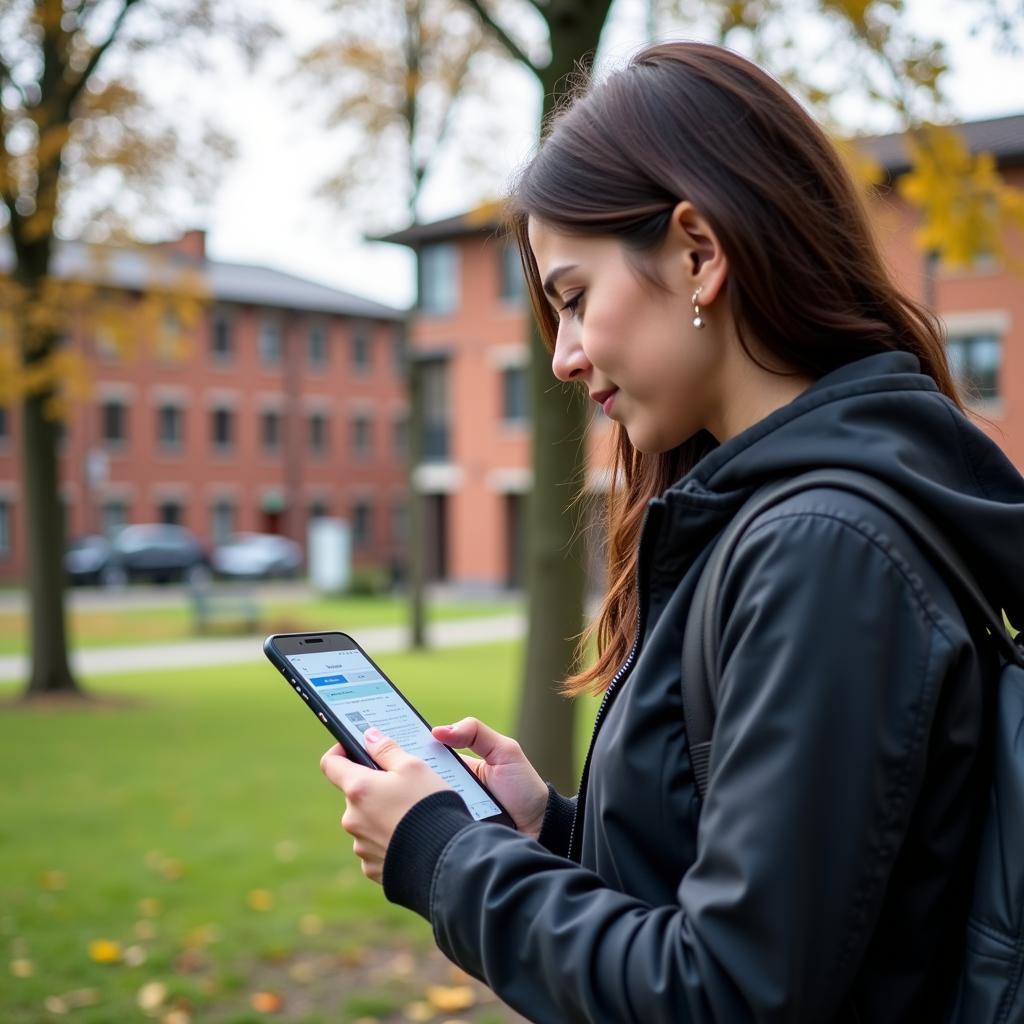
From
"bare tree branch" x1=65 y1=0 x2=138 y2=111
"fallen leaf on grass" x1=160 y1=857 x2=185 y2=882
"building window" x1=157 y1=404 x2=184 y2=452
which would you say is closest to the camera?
"fallen leaf on grass" x1=160 y1=857 x2=185 y2=882

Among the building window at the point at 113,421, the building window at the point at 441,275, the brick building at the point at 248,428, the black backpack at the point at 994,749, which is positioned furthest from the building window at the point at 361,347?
the black backpack at the point at 994,749

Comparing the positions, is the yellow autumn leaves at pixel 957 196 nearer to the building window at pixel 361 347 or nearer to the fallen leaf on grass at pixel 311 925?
the fallen leaf on grass at pixel 311 925

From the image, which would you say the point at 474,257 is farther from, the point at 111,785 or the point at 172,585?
the point at 111,785

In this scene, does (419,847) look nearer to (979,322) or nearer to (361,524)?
(979,322)

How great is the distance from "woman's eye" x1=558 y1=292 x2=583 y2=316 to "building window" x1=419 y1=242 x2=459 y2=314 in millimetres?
35751

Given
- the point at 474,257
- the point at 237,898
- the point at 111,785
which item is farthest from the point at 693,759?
the point at 474,257

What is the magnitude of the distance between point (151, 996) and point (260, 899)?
1.30 metres

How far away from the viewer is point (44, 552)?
12.9m

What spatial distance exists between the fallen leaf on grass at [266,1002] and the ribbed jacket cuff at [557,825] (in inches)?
109

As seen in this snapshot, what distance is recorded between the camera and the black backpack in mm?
1195

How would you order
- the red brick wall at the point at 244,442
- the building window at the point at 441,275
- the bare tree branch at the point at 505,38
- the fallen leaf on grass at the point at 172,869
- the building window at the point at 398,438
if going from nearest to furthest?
the bare tree branch at the point at 505,38 < the fallen leaf on grass at the point at 172,869 < the building window at the point at 441,275 < the red brick wall at the point at 244,442 < the building window at the point at 398,438

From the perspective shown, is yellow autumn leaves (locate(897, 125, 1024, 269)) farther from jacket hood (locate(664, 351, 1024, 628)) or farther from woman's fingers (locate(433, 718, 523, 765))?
jacket hood (locate(664, 351, 1024, 628))

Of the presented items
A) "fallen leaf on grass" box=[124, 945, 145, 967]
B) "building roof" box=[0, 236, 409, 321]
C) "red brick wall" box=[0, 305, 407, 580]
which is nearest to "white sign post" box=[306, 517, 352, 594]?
"building roof" box=[0, 236, 409, 321]

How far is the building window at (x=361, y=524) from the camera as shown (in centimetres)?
5147
